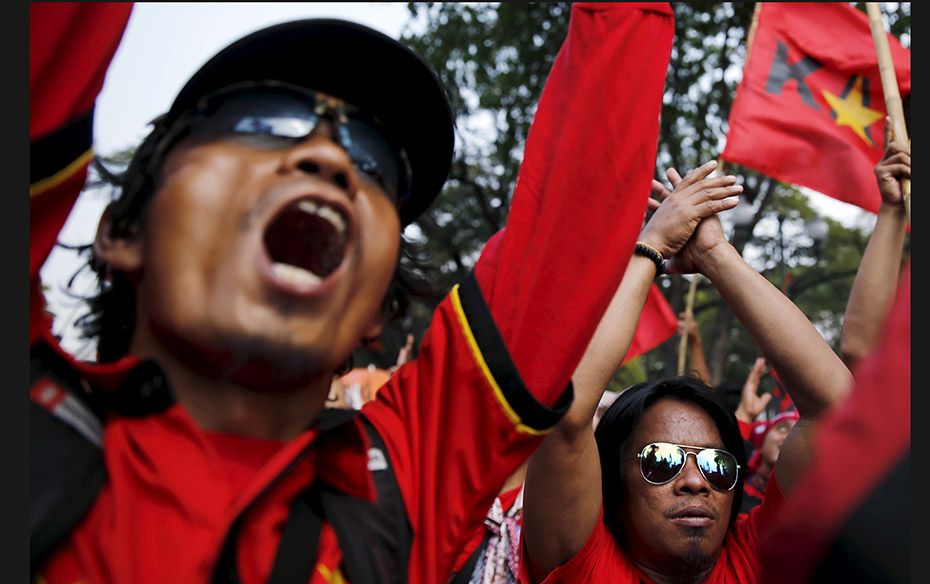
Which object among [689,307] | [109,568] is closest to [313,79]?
[109,568]

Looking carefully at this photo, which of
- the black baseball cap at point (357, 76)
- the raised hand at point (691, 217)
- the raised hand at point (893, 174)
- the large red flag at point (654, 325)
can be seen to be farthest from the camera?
the large red flag at point (654, 325)

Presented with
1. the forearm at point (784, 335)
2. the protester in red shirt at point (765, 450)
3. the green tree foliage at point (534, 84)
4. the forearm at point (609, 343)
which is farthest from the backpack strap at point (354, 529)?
the green tree foliage at point (534, 84)

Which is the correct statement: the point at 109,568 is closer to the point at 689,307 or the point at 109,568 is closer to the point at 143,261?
the point at 143,261

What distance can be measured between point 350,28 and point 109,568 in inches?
35.7

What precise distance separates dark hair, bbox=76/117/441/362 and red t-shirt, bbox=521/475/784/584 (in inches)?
35.0

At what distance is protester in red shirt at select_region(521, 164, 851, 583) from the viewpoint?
208cm

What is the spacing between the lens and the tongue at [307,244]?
1323 millimetres

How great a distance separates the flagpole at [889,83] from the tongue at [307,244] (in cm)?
223

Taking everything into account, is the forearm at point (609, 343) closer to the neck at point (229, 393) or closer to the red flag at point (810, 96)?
the neck at point (229, 393)

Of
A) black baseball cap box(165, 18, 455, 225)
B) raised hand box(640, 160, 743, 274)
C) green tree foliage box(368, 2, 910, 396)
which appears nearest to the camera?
black baseball cap box(165, 18, 455, 225)

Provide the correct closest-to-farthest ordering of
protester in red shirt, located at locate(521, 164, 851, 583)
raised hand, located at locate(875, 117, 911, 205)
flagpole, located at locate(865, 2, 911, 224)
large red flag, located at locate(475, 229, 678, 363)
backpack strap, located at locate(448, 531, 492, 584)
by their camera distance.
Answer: protester in red shirt, located at locate(521, 164, 851, 583) < backpack strap, located at locate(448, 531, 492, 584) < raised hand, located at locate(875, 117, 911, 205) < flagpole, located at locate(865, 2, 911, 224) < large red flag, located at locate(475, 229, 678, 363)

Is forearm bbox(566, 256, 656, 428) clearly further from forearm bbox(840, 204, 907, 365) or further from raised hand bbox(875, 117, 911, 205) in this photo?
raised hand bbox(875, 117, 911, 205)

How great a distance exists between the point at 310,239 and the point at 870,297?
6.09 feet

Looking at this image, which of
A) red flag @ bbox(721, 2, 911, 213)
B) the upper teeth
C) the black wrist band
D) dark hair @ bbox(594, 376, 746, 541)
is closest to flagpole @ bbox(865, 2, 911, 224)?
red flag @ bbox(721, 2, 911, 213)
